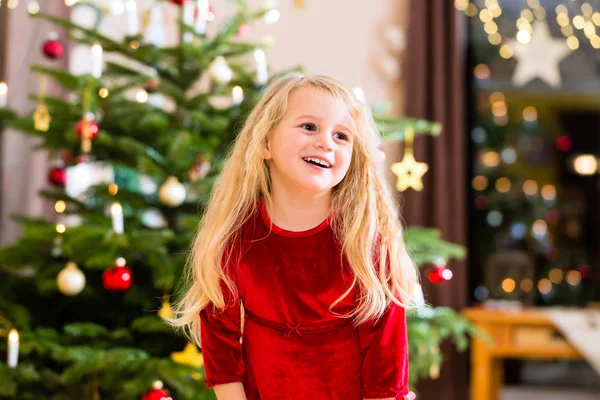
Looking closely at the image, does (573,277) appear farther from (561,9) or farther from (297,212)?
(297,212)

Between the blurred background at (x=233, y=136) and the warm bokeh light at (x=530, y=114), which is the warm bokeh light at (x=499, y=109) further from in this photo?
the warm bokeh light at (x=530, y=114)

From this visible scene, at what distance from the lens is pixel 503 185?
12.8 feet

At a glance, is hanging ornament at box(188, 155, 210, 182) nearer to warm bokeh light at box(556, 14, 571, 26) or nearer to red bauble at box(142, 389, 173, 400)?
red bauble at box(142, 389, 173, 400)

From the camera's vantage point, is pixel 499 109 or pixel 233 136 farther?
pixel 499 109

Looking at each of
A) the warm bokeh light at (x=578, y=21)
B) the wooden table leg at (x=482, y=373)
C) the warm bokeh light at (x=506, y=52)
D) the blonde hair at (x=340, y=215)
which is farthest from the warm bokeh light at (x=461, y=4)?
the blonde hair at (x=340, y=215)

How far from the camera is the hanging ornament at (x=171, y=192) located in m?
2.15

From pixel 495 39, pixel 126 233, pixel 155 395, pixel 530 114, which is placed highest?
pixel 495 39

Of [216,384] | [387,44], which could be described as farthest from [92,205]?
[387,44]

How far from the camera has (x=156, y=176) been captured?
7.21 feet

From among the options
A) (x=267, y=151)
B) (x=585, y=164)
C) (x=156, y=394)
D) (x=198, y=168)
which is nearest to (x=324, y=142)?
(x=267, y=151)

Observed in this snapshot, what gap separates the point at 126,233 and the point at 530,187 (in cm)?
249

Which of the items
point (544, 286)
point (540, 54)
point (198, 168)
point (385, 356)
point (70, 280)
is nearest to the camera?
point (385, 356)

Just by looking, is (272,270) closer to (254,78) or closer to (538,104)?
(254,78)

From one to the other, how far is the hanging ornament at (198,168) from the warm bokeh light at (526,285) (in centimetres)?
197
